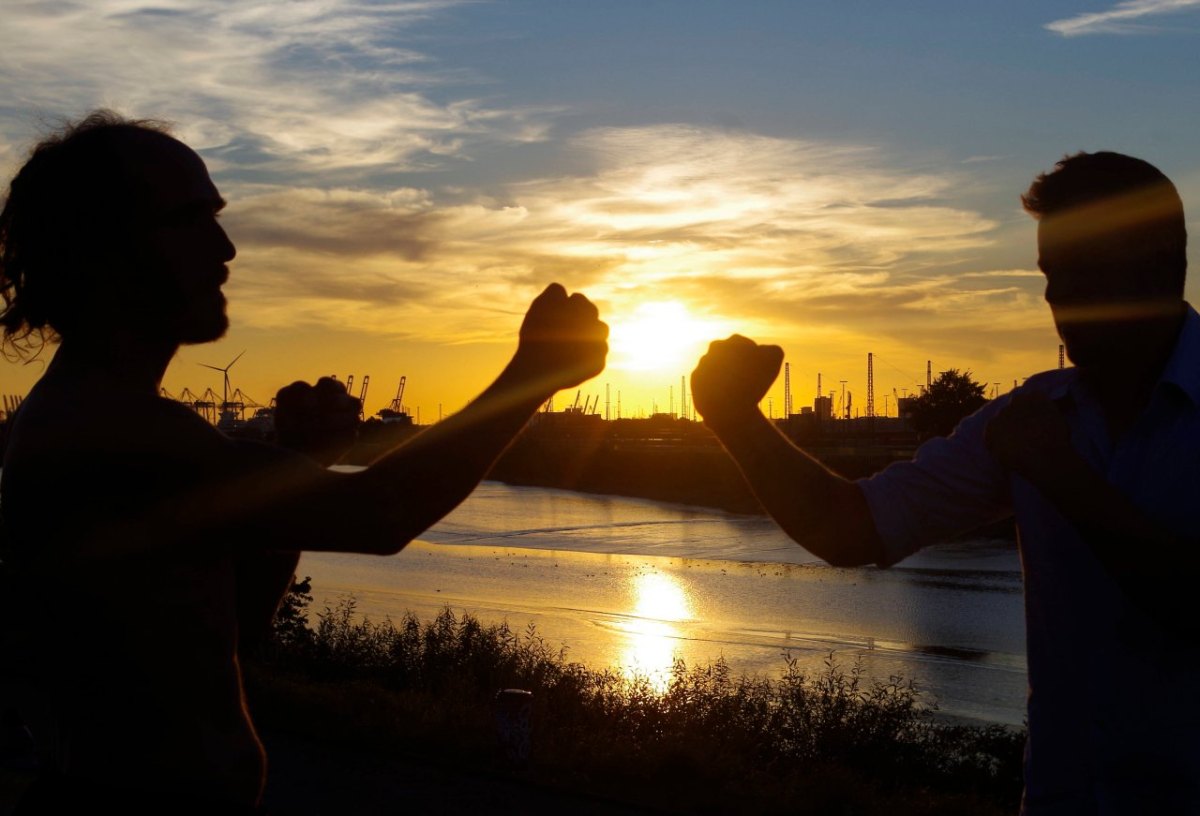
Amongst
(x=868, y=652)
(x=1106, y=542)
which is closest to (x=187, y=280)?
(x=1106, y=542)

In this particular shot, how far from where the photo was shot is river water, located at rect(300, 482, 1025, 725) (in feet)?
70.5

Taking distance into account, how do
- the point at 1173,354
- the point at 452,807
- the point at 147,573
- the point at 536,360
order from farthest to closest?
the point at 452,807
the point at 1173,354
the point at 536,360
the point at 147,573

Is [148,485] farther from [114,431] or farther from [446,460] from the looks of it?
[446,460]

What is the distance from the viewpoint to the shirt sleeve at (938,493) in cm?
250

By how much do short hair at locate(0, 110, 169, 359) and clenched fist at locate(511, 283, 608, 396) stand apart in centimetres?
64

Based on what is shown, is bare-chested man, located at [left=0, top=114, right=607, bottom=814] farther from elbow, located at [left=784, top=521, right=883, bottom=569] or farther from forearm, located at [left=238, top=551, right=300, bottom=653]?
elbow, located at [left=784, top=521, right=883, bottom=569]

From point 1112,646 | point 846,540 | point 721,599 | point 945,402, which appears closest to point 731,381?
point 846,540

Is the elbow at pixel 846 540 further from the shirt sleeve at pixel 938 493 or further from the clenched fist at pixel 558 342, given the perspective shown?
the clenched fist at pixel 558 342

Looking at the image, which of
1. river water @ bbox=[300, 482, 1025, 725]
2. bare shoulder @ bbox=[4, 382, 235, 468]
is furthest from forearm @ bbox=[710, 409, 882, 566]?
river water @ bbox=[300, 482, 1025, 725]

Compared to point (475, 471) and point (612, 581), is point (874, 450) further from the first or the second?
point (475, 471)

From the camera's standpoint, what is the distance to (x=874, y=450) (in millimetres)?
69625

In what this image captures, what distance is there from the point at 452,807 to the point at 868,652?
627 inches

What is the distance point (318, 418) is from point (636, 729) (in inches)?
389

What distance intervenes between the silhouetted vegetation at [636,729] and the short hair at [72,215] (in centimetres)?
707
